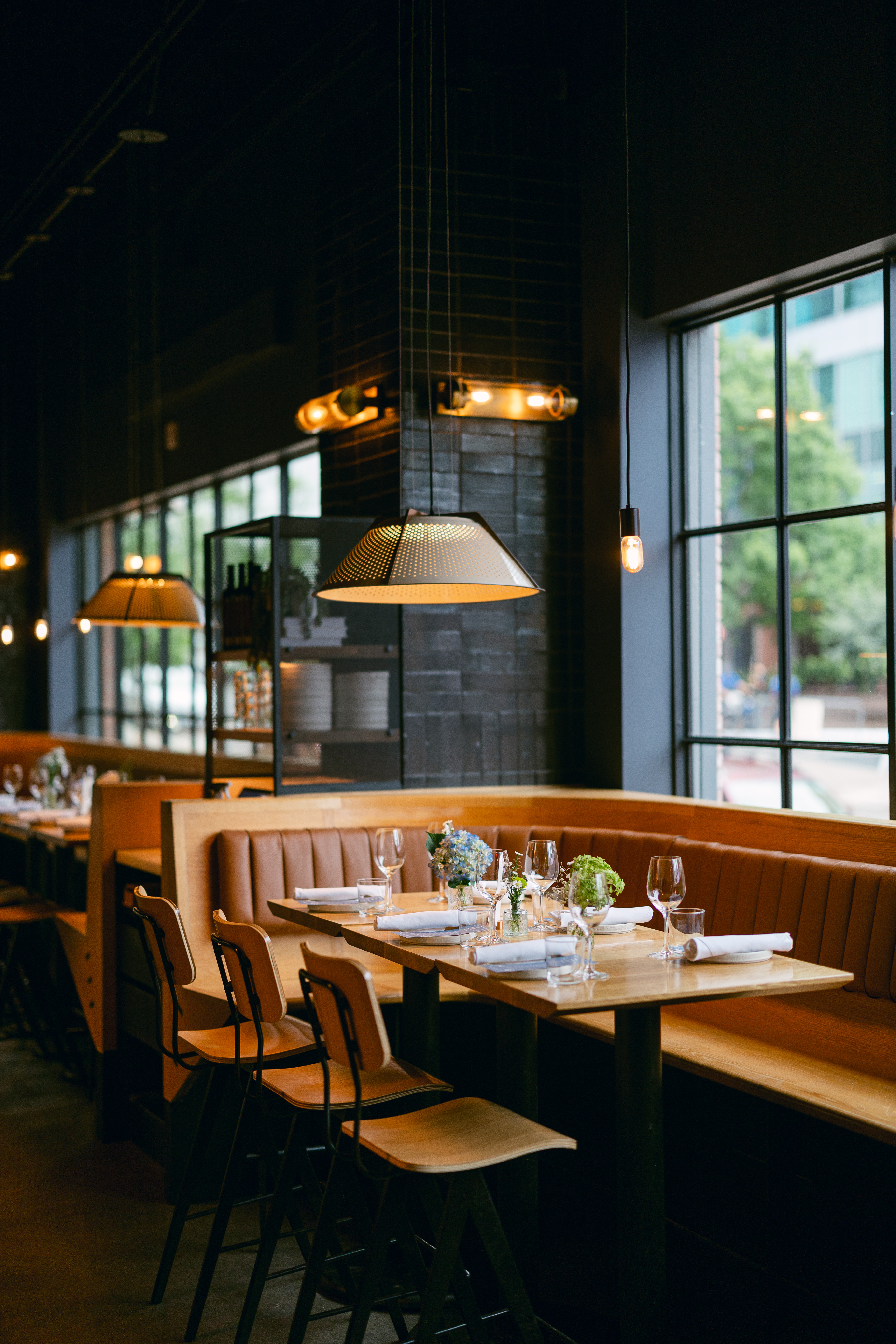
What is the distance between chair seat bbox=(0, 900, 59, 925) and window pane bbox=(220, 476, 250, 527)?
11.7 ft

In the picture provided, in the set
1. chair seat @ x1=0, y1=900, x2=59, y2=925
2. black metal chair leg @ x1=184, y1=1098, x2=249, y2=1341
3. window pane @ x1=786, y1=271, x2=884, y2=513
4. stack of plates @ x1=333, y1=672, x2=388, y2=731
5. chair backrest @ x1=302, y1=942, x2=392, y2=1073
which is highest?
window pane @ x1=786, y1=271, x2=884, y2=513

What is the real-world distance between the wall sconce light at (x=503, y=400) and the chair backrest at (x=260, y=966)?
112 inches

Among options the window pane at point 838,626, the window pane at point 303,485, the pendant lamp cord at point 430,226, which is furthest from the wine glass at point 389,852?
the window pane at point 838,626

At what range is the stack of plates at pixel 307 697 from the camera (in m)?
5.22

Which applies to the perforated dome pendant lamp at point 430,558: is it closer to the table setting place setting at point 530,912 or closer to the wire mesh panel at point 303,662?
the table setting place setting at point 530,912

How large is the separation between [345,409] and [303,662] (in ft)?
3.72

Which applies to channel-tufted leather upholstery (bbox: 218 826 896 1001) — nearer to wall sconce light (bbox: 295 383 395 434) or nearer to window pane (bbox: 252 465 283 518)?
wall sconce light (bbox: 295 383 395 434)

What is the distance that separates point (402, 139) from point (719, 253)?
1.43m

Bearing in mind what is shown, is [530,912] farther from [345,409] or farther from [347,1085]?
[345,409]

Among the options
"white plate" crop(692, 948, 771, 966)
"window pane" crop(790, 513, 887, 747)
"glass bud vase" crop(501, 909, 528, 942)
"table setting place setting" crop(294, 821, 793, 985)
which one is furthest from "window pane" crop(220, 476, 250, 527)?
"window pane" crop(790, 513, 887, 747)

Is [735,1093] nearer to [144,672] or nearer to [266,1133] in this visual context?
[266,1133]

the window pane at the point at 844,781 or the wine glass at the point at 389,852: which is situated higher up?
the wine glass at the point at 389,852

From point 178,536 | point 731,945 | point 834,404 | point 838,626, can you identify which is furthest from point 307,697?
point 834,404

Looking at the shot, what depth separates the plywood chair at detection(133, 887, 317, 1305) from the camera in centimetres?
341
